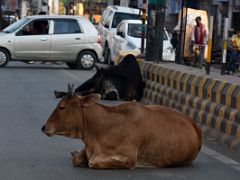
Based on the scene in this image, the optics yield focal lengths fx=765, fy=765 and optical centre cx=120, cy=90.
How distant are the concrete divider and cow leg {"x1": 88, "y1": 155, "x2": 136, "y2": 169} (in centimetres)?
261

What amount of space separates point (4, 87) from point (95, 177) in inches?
443

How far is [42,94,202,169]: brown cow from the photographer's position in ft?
27.6

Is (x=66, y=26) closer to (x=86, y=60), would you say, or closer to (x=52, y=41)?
(x=52, y=41)

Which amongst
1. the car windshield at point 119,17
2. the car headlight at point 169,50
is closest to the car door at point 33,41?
the car headlight at point 169,50

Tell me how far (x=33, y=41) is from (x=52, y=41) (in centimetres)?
66

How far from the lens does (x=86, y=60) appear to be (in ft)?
89.0

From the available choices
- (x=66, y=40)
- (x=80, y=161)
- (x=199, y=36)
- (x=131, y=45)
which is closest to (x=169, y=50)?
(x=199, y=36)

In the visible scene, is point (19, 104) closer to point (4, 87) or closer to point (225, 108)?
point (4, 87)

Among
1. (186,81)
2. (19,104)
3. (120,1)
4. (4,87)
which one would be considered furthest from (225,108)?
(120,1)

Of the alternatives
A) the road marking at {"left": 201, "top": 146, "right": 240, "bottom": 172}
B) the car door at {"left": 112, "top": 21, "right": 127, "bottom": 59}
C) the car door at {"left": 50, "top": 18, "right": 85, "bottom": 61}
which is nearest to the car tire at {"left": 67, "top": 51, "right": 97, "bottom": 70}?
the car door at {"left": 50, "top": 18, "right": 85, "bottom": 61}

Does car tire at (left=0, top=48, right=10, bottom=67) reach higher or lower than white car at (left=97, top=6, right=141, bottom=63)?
lower

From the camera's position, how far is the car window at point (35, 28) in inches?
1046

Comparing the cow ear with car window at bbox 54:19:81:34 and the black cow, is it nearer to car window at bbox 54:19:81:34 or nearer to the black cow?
the black cow

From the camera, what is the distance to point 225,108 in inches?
455
